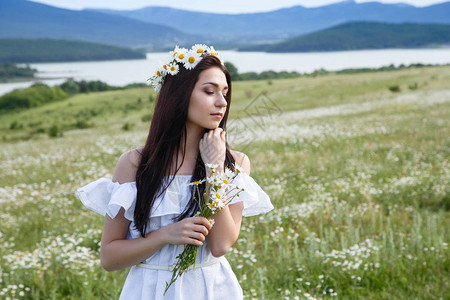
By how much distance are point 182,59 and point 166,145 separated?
0.50 metres

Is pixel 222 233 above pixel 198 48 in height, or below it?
below

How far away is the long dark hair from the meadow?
175 centimetres

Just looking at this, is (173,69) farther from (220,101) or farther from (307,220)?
(307,220)

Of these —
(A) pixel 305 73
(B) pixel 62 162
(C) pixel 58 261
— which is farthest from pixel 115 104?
(C) pixel 58 261

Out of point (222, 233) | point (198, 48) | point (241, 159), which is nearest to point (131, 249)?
point (222, 233)

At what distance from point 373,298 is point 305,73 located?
6849cm

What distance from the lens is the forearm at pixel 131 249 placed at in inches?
101

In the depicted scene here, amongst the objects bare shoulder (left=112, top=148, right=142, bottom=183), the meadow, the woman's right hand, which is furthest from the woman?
the meadow

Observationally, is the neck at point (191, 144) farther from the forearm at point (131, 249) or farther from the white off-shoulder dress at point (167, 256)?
the forearm at point (131, 249)

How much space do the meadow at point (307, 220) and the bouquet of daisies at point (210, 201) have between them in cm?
169

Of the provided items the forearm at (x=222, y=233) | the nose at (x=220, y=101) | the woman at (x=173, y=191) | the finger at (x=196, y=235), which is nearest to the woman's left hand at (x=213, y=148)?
the woman at (x=173, y=191)

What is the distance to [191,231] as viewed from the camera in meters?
2.41

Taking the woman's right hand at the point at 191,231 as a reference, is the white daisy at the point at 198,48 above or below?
above

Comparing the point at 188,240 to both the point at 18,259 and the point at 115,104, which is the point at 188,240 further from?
the point at 115,104
